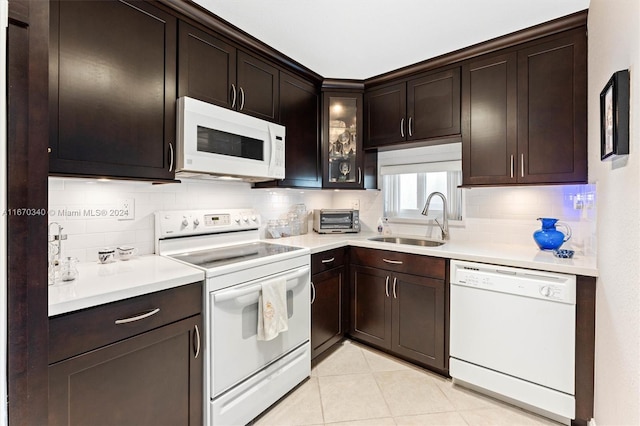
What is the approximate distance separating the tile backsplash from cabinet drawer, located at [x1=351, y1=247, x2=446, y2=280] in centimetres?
65

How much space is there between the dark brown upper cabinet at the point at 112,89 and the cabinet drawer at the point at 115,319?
63cm

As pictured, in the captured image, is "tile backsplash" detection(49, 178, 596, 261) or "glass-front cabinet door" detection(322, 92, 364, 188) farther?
"glass-front cabinet door" detection(322, 92, 364, 188)

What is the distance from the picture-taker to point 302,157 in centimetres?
257

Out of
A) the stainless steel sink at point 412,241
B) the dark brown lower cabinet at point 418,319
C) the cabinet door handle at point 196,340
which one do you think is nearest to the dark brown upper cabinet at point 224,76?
the cabinet door handle at point 196,340

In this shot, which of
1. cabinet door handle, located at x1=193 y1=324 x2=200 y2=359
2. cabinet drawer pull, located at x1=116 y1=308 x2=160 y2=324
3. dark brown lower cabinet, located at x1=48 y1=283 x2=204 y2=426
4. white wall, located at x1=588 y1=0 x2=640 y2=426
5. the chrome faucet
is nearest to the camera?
white wall, located at x1=588 y1=0 x2=640 y2=426

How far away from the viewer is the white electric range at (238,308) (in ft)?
4.95

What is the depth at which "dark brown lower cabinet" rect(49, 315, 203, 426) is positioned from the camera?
3.51 feet

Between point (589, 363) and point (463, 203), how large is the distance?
133 cm

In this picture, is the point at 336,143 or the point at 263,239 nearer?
the point at 263,239

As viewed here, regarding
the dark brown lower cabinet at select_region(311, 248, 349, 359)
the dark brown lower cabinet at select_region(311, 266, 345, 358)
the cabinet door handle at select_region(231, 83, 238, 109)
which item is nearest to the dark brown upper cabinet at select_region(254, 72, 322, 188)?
the cabinet door handle at select_region(231, 83, 238, 109)

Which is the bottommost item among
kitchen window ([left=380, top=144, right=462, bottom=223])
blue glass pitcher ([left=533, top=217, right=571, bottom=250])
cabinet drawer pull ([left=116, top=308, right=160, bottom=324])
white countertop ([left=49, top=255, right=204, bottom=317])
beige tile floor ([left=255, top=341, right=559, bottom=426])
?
beige tile floor ([left=255, top=341, right=559, bottom=426])

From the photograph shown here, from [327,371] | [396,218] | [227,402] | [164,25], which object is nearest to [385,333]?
[327,371]

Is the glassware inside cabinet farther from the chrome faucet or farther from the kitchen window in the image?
the chrome faucet

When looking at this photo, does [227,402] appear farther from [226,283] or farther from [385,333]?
[385,333]
